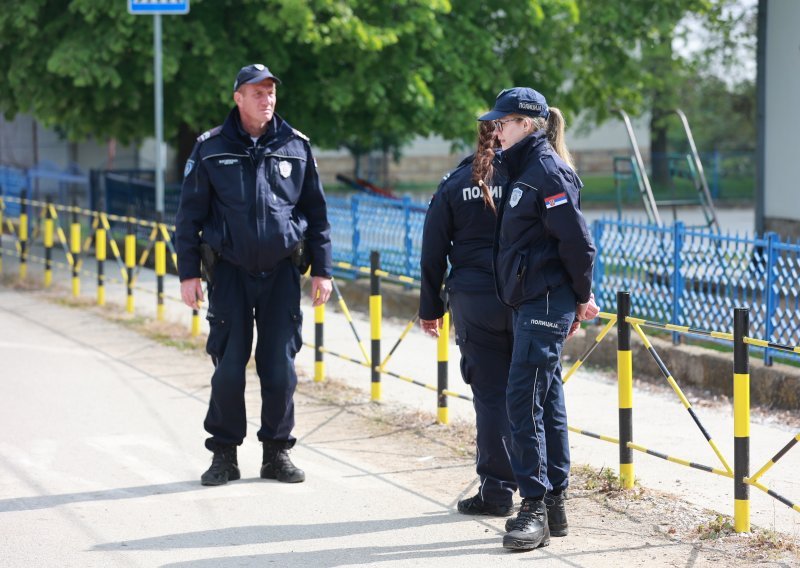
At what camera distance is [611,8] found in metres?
20.2

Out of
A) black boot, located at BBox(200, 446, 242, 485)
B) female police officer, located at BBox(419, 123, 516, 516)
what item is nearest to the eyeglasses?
female police officer, located at BBox(419, 123, 516, 516)

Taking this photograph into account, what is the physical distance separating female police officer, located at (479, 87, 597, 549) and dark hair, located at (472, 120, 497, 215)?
97mm

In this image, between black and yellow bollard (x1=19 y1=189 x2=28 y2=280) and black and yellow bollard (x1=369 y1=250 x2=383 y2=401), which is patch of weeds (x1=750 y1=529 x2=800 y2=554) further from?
black and yellow bollard (x1=19 y1=189 x2=28 y2=280)

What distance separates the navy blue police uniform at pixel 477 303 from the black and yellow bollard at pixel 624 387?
735 millimetres

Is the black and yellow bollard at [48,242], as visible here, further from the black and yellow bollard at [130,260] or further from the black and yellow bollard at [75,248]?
the black and yellow bollard at [130,260]

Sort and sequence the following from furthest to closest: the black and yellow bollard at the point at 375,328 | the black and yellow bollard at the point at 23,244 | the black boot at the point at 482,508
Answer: the black and yellow bollard at the point at 23,244
the black and yellow bollard at the point at 375,328
the black boot at the point at 482,508

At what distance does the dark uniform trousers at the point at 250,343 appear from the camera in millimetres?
6566

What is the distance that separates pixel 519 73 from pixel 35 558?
16.2 m

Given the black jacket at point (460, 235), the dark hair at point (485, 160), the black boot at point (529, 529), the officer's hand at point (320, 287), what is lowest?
the black boot at point (529, 529)

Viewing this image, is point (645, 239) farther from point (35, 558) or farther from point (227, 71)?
point (227, 71)

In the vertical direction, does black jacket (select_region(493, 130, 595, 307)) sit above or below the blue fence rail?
above

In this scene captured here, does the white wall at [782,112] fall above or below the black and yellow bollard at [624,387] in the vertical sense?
above

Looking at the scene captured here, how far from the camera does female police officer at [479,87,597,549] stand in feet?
17.6

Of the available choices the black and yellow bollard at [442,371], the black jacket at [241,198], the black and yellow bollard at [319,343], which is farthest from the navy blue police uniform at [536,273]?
the black and yellow bollard at [319,343]
